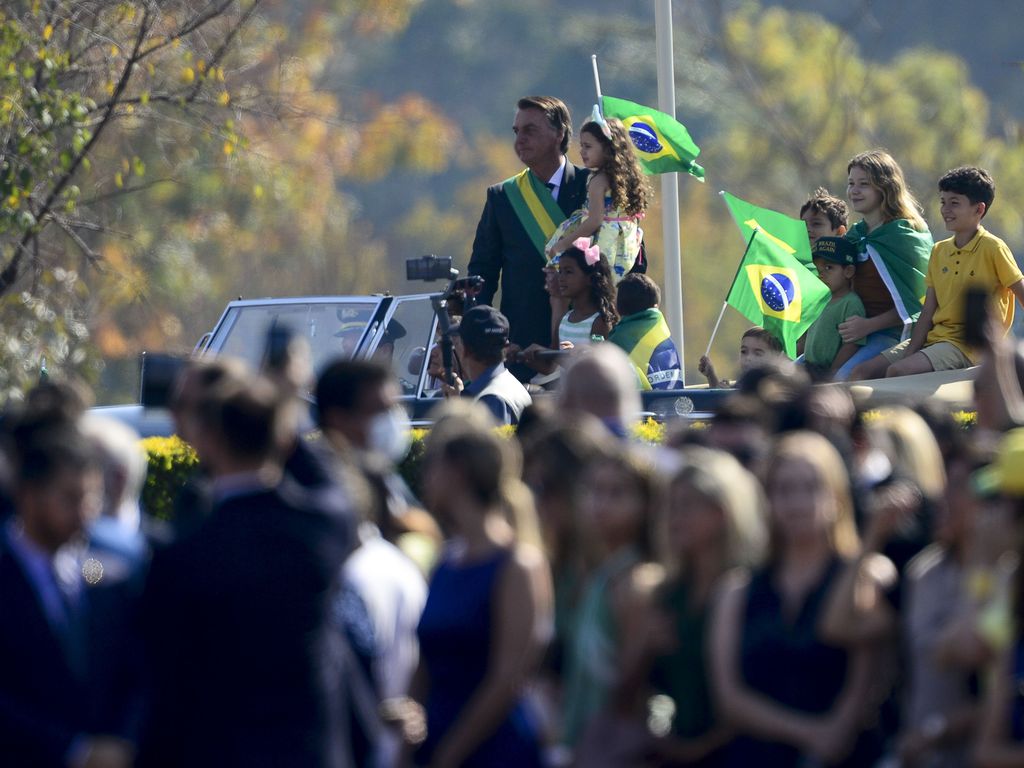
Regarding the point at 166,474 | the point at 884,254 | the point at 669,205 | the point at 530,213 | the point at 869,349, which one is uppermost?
the point at 530,213

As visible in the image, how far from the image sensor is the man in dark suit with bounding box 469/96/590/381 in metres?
10.3

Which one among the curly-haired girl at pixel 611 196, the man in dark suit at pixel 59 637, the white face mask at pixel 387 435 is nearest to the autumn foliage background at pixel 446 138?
the curly-haired girl at pixel 611 196

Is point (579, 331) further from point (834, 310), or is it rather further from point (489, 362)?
point (489, 362)

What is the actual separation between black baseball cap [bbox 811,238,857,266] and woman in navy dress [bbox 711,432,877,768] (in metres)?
5.07

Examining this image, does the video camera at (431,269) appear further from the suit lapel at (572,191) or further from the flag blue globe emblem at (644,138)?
the flag blue globe emblem at (644,138)

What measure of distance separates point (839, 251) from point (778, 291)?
30.7 inches

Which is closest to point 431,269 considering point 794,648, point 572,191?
point 572,191

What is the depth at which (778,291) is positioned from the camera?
425 inches

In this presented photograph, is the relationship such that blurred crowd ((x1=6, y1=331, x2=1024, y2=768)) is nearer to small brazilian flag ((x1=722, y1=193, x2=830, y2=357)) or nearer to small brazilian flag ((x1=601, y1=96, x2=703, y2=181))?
small brazilian flag ((x1=722, y1=193, x2=830, y2=357))

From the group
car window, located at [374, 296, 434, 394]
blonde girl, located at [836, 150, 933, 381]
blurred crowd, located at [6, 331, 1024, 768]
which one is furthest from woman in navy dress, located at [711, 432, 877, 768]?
car window, located at [374, 296, 434, 394]

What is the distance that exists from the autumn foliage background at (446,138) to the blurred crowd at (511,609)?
924cm

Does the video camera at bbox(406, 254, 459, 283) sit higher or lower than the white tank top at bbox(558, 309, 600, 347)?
higher

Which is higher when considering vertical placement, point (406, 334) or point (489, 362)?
point (489, 362)

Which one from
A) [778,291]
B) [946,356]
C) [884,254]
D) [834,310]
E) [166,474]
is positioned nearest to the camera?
[946,356]
